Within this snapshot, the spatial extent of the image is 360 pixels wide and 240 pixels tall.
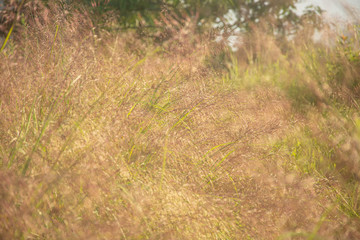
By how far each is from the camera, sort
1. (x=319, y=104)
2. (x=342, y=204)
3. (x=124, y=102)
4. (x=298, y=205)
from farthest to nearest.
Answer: (x=319, y=104) < (x=124, y=102) < (x=342, y=204) < (x=298, y=205)

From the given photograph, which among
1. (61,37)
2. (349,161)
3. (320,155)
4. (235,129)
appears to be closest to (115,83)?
(61,37)

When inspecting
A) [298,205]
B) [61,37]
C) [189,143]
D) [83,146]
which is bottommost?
[298,205]

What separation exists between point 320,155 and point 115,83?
137 centimetres

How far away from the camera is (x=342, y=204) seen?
4.71 feet

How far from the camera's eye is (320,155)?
173cm

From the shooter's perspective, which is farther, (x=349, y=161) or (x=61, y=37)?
(x=61, y=37)

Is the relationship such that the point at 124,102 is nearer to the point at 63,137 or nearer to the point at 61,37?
the point at 63,137

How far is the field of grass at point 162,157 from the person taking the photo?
106cm

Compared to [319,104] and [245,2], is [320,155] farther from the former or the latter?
[245,2]

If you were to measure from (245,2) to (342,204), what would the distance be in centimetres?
384

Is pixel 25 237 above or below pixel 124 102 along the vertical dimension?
below

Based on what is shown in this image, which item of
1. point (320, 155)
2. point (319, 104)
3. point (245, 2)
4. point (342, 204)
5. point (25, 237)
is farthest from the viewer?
point (245, 2)

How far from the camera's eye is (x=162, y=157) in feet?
4.78

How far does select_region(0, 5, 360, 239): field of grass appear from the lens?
3.48 ft
